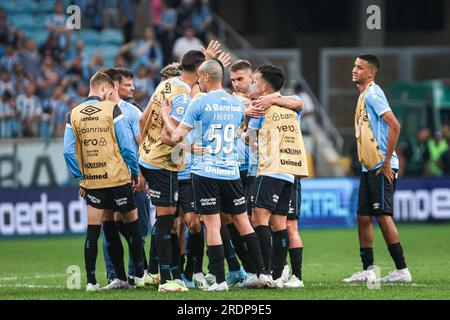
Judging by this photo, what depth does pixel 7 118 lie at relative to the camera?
24.9 m

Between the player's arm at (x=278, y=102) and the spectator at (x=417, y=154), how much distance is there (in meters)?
15.4

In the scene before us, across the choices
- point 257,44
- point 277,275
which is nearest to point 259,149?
point 277,275

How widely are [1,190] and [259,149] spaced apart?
11.0 meters

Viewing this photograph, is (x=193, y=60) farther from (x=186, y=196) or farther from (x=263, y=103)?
(x=186, y=196)

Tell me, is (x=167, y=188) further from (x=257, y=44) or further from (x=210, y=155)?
(x=257, y=44)

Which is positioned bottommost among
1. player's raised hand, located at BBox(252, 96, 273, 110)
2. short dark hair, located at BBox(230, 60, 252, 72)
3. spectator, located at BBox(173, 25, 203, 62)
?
player's raised hand, located at BBox(252, 96, 273, 110)

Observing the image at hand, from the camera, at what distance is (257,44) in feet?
120

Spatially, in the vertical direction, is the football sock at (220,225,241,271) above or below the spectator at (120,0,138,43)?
below

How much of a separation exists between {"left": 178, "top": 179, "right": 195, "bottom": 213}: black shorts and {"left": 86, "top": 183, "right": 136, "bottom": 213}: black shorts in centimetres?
62

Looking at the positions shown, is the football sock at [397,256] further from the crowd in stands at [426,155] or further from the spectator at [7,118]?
the crowd in stands at [426,155]

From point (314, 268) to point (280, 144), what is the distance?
3607 millimetres

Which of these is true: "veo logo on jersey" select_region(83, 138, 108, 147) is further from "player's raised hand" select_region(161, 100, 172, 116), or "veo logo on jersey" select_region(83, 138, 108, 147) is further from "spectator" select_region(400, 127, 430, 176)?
"spectator" select_region(400, 127, 430, 176)

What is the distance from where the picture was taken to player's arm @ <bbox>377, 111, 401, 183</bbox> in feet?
43.4

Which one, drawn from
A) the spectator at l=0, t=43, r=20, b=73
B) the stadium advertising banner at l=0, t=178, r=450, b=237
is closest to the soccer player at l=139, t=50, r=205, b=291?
the stadium advertising banner at l=0, t=178, r=450, b=237
